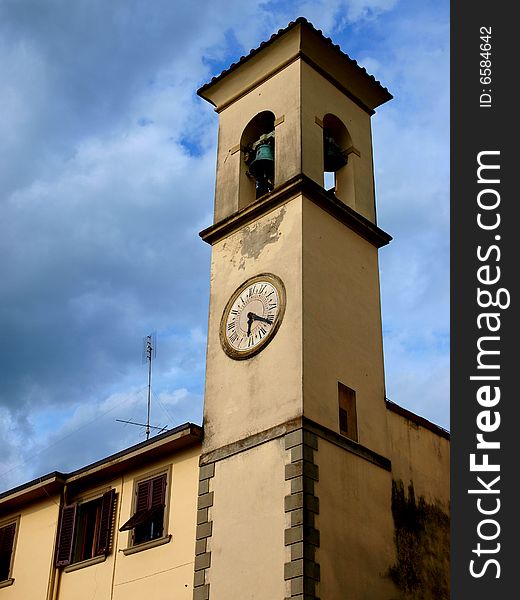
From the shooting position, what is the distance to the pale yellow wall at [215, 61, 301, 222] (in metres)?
19.3

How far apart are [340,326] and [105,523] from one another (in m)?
5.52

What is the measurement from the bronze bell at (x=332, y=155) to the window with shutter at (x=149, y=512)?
6914 millimetres

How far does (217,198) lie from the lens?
20.5 metres

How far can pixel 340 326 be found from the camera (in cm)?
1773

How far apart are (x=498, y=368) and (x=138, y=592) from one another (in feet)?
27.1

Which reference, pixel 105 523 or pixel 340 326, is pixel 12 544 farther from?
pixel 340 326

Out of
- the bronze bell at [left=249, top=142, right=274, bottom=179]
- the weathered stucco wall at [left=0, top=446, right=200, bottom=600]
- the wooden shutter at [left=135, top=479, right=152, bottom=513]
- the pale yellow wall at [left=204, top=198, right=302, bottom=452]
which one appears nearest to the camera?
the pale yellow wall at [left=204, top=198, right=302, bottom=452]

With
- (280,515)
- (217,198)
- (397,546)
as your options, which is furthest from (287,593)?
(217,198)

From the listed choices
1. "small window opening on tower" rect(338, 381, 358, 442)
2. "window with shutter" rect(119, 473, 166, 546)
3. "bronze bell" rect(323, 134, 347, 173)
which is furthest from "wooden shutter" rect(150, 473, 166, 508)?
"bronze bell" rect(323, 134, 347, 173)

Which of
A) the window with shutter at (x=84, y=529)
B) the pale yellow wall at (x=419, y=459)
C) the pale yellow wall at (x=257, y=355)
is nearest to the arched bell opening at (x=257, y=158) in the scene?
the pale yellow wall at (x=257, y=355)

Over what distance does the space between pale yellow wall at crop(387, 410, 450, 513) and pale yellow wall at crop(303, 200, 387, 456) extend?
15.1 inches

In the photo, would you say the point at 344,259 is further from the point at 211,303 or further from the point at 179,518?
the point at 179,518

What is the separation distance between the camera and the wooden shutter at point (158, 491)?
1786cm

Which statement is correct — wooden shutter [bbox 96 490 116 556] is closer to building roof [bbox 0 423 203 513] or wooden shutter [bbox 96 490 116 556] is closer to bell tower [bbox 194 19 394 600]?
building roof [bbox 0 423 203 513]
